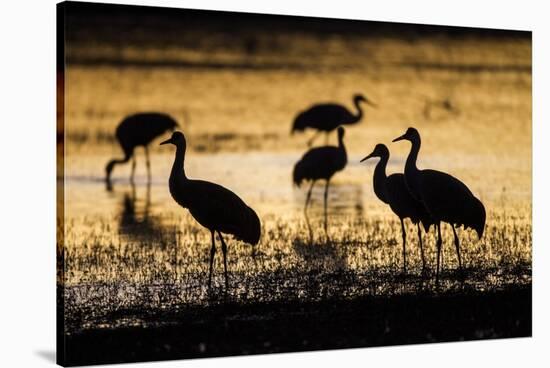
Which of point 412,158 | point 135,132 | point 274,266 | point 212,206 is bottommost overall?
point 274,266

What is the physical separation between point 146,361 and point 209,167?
4.41 feet

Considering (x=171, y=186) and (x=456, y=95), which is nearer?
(x=171, y=186)

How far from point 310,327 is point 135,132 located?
5.90 ft

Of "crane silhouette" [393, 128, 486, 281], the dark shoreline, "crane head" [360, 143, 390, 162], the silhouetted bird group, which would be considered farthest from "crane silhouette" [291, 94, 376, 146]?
the dark shoreline

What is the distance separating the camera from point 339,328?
360 inches

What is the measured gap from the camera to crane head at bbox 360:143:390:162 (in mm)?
9391

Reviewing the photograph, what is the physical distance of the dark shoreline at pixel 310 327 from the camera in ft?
27.6

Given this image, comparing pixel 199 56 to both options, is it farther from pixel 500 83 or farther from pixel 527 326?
pixel 527 326

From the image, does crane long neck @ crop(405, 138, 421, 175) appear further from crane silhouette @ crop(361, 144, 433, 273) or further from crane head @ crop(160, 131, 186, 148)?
crane head @ crop(160, 131, 186, 148)

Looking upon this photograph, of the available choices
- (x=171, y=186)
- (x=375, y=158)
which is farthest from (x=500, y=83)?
(x=171, y=186)

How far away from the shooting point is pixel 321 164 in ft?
29.9

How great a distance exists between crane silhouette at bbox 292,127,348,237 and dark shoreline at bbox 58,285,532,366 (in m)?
0.64

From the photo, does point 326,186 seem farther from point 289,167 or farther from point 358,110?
point 358,110

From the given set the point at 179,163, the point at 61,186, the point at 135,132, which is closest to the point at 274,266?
the point at 179,163
